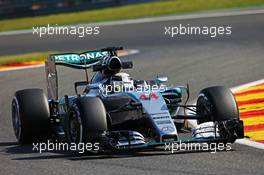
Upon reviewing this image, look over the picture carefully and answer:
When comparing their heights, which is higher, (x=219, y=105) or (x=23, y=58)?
(x=23, y=58)

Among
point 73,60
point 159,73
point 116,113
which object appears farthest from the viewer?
point 159,73

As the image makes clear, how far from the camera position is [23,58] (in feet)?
78.0

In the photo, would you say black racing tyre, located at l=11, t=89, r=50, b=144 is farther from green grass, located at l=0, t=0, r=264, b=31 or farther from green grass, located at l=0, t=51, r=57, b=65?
green grass, located at l=0, t=0, r=264, b=31

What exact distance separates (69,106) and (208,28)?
16592 millimetres

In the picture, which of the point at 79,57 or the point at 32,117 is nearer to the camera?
the point at 32,117

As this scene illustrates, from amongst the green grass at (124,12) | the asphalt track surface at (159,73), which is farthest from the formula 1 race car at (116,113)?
the green grass at (124,12)

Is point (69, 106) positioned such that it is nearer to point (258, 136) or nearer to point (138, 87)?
point (138, 87)

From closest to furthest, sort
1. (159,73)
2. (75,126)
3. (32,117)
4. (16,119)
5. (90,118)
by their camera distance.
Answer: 1. (90,118)
2. (75,126)
3. (32,117)
4. (16,119)
5. (159,73)

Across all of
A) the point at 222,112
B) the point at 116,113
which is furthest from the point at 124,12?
the point at 222,112

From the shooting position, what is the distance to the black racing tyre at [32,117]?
1148 centimetres

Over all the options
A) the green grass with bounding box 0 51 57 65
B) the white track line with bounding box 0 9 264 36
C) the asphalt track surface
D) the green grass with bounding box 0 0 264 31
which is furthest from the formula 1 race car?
the green grass with bounding box 0 0 264 31

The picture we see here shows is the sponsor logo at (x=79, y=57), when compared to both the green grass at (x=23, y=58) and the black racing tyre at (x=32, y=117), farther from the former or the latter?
the green grass at (x=23, y=58)

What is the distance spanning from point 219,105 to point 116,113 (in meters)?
1.27

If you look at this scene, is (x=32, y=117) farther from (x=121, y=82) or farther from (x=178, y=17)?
(x=178, y=17)
